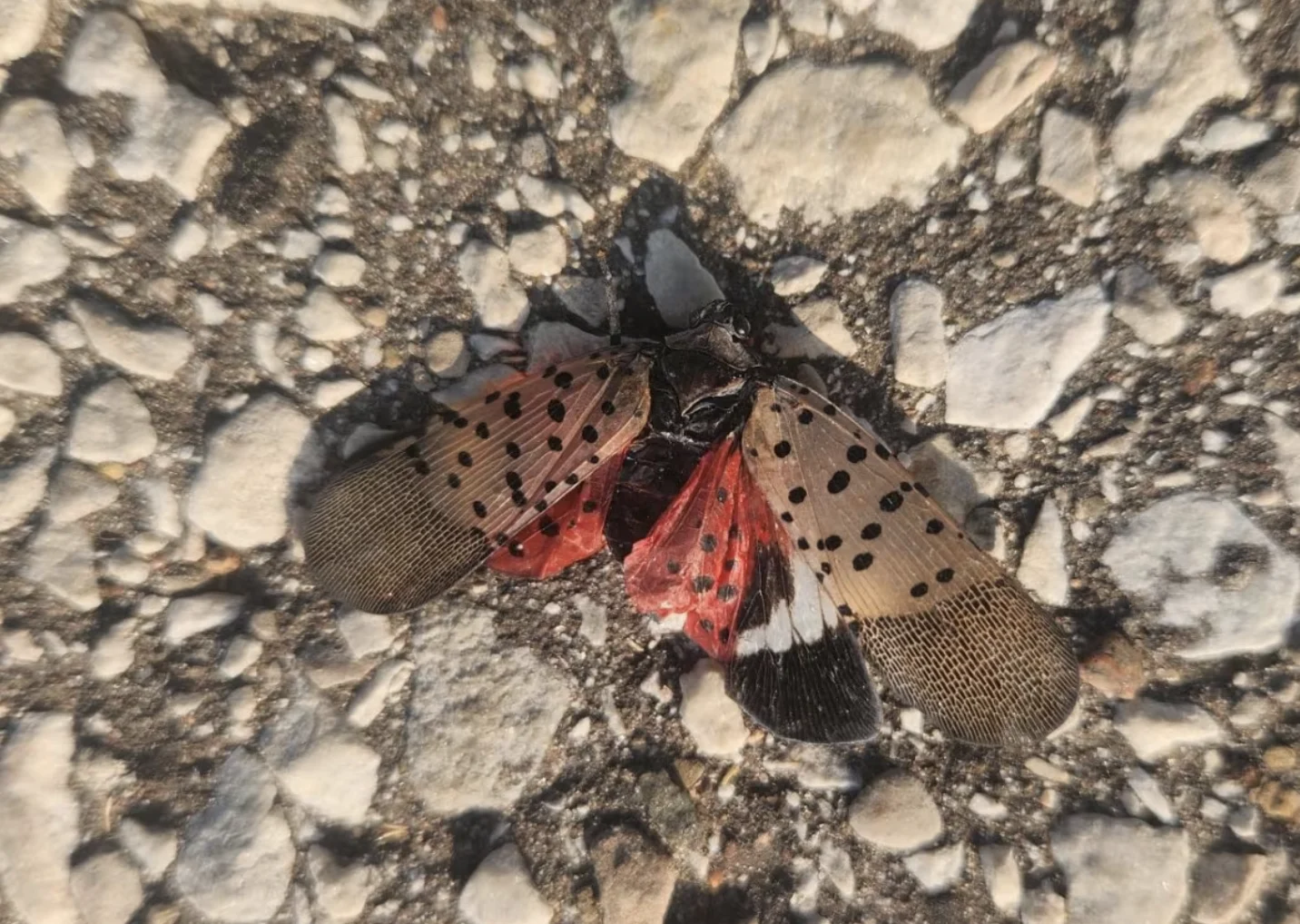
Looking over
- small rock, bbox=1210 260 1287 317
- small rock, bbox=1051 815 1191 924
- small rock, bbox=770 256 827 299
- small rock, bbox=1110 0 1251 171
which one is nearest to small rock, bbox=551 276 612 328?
small rock, bbox=770 256 827 299

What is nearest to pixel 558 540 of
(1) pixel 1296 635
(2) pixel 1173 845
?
(2) pixel 1173 845

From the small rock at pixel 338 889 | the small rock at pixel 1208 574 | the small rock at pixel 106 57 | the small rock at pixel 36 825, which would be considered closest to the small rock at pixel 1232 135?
the small rock at pixel 1208 574

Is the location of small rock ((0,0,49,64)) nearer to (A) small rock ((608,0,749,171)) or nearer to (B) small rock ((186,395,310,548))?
(B) small rock ((186,395,310,548))

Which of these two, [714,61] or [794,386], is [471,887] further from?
[714,61]

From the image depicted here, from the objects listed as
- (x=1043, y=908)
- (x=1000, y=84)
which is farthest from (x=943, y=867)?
Result: (x=1000, y=84)

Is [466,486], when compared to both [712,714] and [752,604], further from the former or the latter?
[712,714]

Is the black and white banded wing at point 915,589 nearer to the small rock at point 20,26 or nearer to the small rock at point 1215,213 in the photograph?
the small rock at point 1215,213
